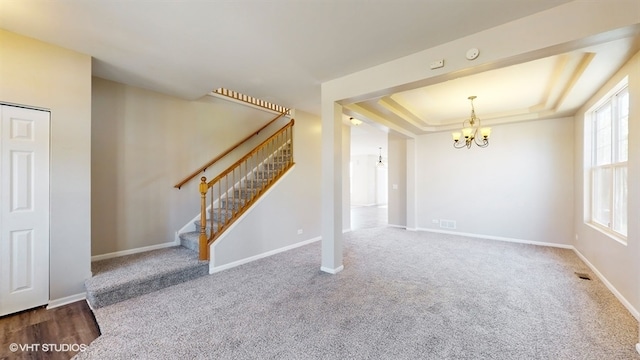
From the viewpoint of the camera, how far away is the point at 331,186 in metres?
3.53

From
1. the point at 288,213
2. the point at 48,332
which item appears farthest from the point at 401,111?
the point at 48,332

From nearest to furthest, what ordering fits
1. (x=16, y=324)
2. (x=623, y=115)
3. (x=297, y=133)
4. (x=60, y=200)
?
1. (x=16, y=324)
2. (x=60, y=200)
3. (x=623, y=115)
4. (x=297, y=133)

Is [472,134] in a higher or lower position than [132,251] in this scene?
higher

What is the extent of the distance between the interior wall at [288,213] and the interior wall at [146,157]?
3.99 ft

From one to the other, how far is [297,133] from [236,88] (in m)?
1.49

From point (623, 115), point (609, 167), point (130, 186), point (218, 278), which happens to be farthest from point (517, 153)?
point (130, 186)

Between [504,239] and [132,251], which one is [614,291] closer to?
[504,239]

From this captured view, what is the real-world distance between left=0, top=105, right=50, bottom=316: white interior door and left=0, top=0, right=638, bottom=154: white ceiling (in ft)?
2.95

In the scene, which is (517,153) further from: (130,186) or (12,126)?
(12,126)

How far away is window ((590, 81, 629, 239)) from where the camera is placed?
2.94 metres

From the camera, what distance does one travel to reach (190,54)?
9.18ft

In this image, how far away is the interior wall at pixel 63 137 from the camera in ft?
8.18

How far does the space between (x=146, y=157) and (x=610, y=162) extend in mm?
6542

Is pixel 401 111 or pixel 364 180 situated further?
pixel 364 180
